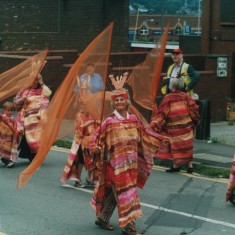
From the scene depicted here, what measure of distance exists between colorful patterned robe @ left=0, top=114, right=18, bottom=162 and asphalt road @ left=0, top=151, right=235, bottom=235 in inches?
27.9

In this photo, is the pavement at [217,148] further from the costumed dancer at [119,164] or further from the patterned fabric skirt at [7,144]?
the costumed dancer at [119,164]

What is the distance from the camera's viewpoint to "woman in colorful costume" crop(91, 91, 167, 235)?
9250 millimetres

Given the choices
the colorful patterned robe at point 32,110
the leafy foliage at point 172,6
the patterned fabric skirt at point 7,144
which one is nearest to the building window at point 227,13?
the colorful patterned robe at point 32,110

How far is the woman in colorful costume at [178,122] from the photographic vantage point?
13609 millimetres

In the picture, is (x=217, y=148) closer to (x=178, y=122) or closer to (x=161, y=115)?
(x=178, y=122)

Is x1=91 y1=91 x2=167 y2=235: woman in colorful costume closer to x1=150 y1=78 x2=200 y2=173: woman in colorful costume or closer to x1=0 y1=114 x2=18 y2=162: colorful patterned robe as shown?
x1=150 y1=78 x2=200 y2=173: woman in colorful costume

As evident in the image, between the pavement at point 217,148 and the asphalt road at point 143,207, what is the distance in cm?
141

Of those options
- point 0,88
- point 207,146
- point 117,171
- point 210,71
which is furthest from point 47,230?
point 210,71

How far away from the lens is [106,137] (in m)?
9.43

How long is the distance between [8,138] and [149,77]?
2.96 m

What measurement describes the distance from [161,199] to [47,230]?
243 cm

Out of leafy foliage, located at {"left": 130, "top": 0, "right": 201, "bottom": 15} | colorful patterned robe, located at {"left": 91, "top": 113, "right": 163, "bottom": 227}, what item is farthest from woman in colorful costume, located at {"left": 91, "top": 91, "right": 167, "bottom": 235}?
leafy foliage, located at {"left": 130, "top": 0, "right": 201, "bottom": 15}

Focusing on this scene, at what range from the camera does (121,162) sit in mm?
9344

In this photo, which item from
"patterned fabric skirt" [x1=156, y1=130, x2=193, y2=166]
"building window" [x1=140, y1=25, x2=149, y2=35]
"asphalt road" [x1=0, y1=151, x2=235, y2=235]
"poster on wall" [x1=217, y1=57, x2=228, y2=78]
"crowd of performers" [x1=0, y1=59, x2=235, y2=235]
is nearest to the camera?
"crowd of performers" [x1=0, y1=59, x2=235, y2=235]
